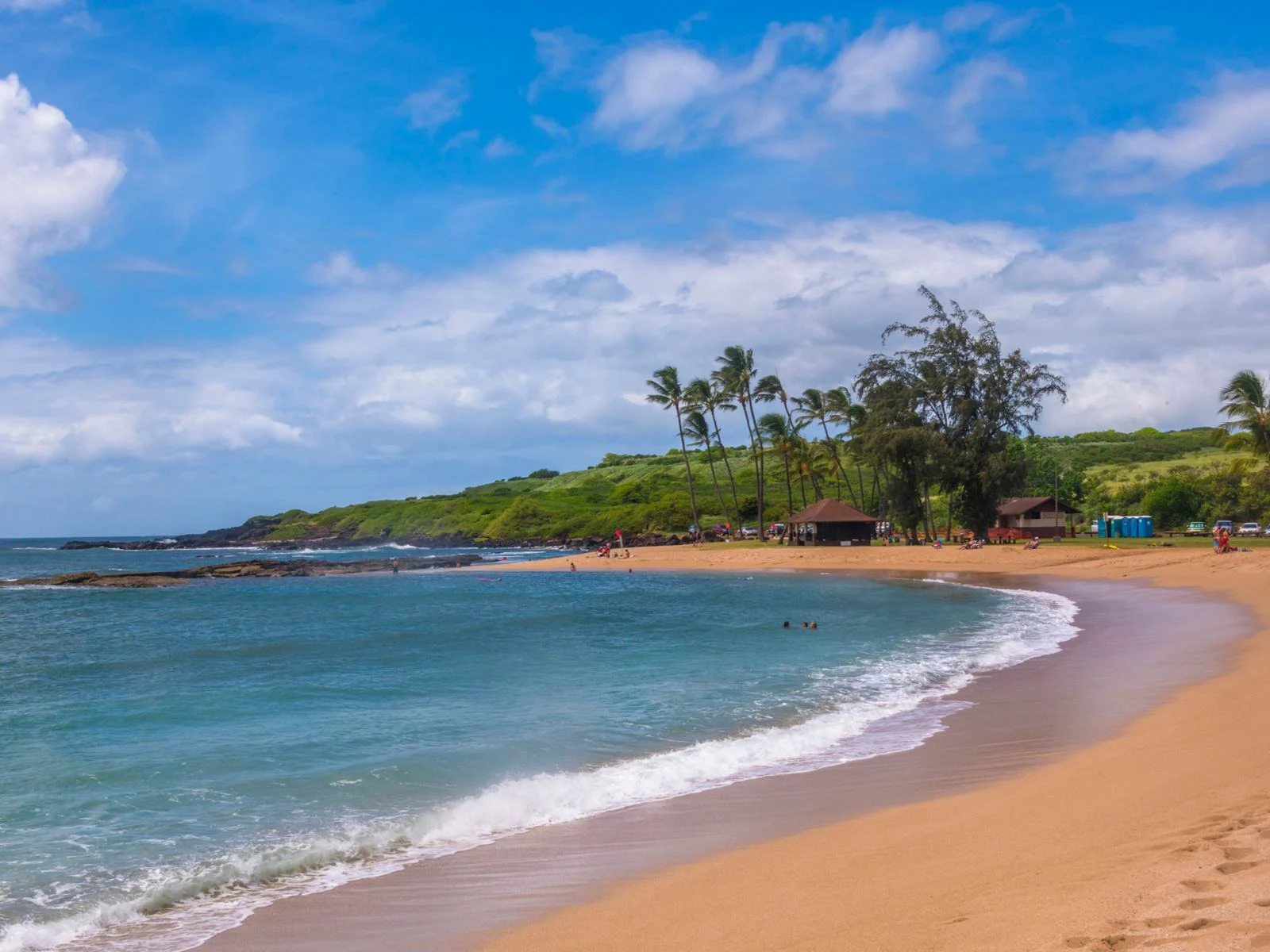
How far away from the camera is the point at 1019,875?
574cm

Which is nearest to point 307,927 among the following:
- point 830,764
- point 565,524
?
point 830,764

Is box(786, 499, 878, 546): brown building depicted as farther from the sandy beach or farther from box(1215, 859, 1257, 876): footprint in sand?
box(1215, 859, 1257, 876): footprint in sand

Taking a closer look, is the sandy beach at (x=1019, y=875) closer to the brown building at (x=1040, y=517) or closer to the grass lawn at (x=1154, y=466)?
the brown building at (x=1040, y=517)

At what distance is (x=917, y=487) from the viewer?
55.6 metres

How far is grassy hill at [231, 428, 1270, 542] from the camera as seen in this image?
79000 mm

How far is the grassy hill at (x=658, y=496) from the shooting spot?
7900 centimetres

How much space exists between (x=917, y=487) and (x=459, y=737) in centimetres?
4744

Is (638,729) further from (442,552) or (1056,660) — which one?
(442,552)

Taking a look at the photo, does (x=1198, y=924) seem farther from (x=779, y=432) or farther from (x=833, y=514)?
(x=779, y=432)

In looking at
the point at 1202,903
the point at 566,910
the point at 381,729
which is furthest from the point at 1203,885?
the point at 381,729

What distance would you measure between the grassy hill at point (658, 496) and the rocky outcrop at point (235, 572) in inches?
1252

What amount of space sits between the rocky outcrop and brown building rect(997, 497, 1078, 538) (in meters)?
40.9

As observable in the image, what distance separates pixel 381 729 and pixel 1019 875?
942cm

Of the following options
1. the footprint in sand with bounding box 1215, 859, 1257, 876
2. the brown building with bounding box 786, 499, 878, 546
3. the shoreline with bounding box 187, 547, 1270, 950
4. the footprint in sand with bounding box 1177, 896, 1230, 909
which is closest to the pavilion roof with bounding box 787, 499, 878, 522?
the brown building with bounding box 786, 499, 878, 546
